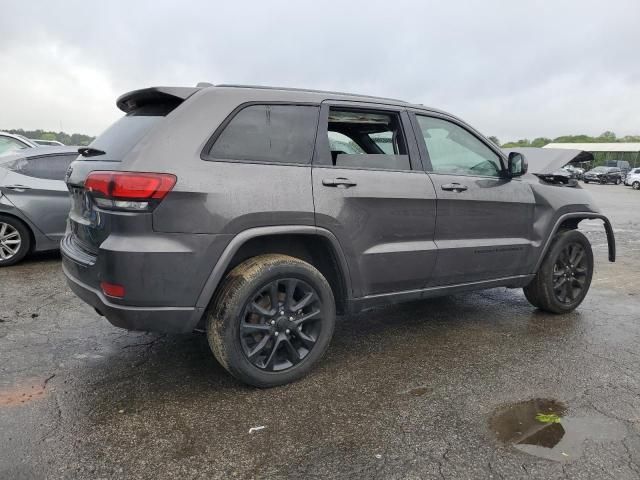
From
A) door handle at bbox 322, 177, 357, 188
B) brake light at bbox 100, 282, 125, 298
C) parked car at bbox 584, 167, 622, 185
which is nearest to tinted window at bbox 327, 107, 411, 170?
door handle at bbox 322, 177, 357, 188

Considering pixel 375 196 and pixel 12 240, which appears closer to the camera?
pixel 375 196

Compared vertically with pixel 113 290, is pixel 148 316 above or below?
below

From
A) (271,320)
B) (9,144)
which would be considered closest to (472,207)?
(271,320)

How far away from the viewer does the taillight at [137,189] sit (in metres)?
2.61

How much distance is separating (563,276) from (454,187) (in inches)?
68.3

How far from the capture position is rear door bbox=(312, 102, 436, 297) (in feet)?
10.5

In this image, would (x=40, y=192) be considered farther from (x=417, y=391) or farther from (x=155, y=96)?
(x=417, y=391)

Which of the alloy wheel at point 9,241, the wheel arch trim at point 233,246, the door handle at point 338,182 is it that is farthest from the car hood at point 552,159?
the alloy wheel at point 9,241

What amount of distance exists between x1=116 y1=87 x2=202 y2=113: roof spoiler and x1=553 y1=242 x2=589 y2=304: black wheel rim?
353cm

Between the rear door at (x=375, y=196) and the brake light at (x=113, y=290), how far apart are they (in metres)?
1.19

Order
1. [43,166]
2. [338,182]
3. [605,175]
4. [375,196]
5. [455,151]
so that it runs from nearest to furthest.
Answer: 1. [338,182]
2. [375,196]
3. [455,151]
4. [43,166]
5. [605,175]

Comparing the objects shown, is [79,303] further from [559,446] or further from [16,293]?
[559,446]

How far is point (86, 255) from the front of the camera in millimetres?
2951

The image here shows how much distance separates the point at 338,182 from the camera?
3.18m
